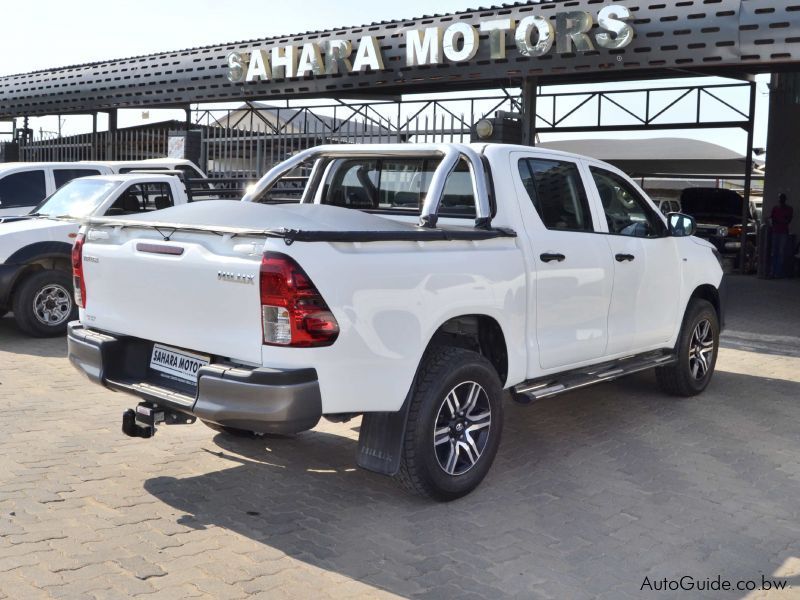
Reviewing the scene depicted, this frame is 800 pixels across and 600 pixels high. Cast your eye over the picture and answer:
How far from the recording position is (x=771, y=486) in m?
5.25

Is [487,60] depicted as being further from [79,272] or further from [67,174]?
[79,272]

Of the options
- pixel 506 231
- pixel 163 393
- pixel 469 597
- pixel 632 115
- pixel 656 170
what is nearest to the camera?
pixel 469 597

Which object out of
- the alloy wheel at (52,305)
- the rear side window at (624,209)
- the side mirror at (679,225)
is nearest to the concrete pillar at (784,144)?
the side mirror at (679,225)

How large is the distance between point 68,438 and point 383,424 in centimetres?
249

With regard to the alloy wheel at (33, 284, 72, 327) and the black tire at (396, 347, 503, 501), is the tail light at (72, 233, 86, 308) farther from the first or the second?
the alloy wheel at (33, 284, 72, 327)

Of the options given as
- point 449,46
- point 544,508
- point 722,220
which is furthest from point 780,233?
point 544,508

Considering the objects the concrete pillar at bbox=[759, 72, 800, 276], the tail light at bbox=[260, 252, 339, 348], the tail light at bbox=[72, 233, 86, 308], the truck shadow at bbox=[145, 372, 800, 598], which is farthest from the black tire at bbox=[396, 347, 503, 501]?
the concrete pillar at bbox=[759, 72, 800, 276]

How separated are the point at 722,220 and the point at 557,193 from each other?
16.5 metres

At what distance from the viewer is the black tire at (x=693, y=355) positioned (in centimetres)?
708

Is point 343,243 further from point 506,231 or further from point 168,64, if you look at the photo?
point 168,64

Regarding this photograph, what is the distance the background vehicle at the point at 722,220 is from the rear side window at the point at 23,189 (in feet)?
45.5

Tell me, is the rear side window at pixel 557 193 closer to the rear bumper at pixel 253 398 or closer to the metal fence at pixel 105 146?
the rear bumper at pixel 253 398

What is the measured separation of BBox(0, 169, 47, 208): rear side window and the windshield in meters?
0.76

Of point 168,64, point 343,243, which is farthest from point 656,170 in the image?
point 343,243
